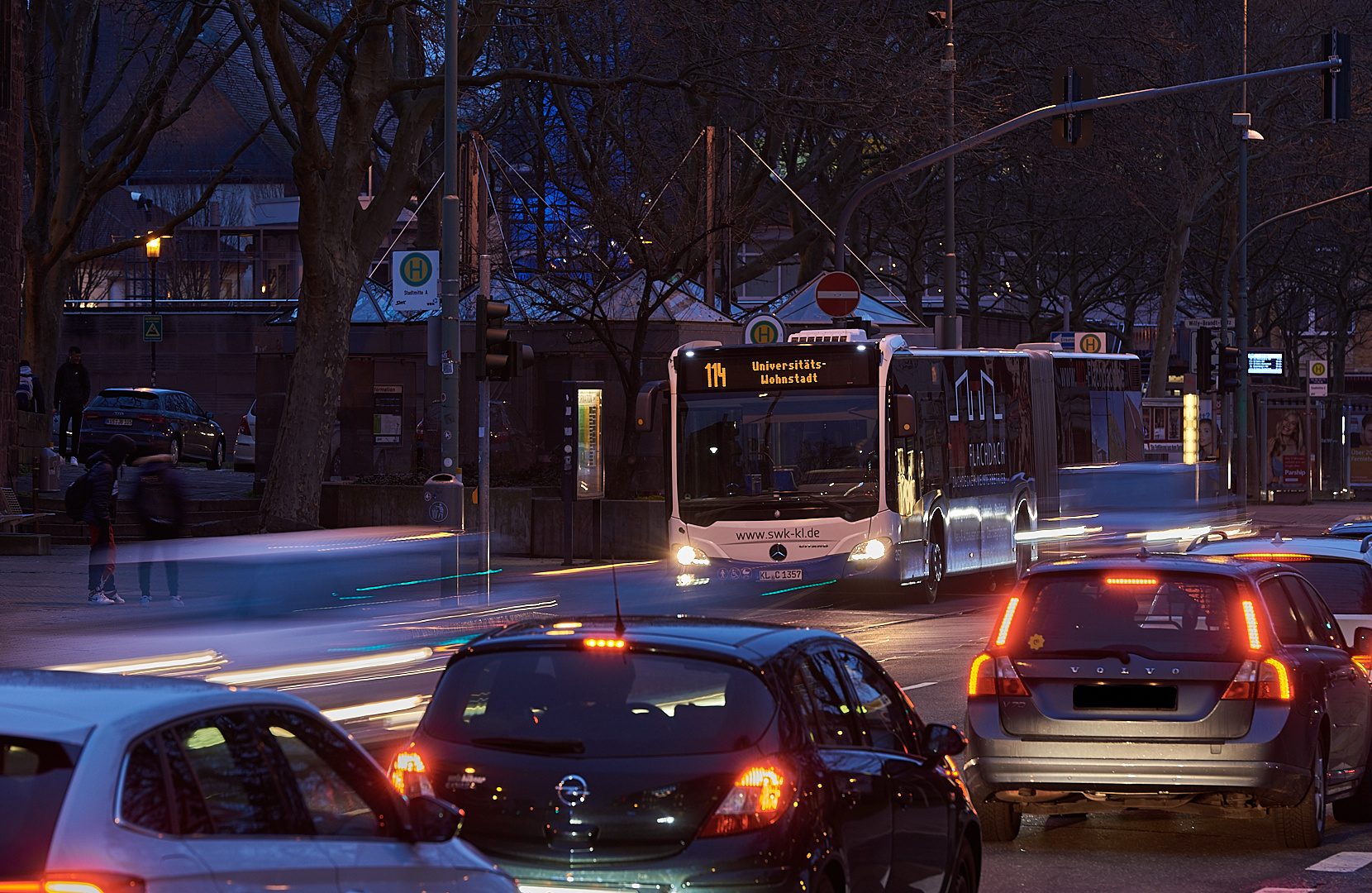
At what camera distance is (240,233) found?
84250 millimetres

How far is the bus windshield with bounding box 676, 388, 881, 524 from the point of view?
860 inches

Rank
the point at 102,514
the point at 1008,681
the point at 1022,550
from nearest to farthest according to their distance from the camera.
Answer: the point at 1008,681
the point at 102,514
the point at 1022,550

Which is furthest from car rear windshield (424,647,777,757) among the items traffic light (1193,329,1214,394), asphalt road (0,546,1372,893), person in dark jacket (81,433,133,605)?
traffic light (1193,329,1214,394)

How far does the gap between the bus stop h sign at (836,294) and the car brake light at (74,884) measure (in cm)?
2471

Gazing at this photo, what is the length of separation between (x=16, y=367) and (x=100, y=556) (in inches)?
435

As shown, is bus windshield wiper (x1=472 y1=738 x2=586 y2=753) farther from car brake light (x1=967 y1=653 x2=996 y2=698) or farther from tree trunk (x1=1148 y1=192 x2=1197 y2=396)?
tree trunk (x1=1148 y1=192 x2=1197 y2=396)

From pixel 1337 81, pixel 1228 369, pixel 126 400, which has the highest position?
pixel 1337 81

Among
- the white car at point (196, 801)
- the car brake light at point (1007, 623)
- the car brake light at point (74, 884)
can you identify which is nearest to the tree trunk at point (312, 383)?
the car brake light at point (1007, 623)

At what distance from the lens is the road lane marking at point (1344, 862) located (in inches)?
356

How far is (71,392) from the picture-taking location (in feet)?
130

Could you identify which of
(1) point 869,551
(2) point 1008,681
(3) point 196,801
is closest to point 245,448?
(1) point 869,551

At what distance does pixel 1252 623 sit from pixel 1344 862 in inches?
45.4

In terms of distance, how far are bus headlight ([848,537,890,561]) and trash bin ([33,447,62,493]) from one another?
15.3 meters

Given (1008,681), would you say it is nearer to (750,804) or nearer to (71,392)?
(750,804)
